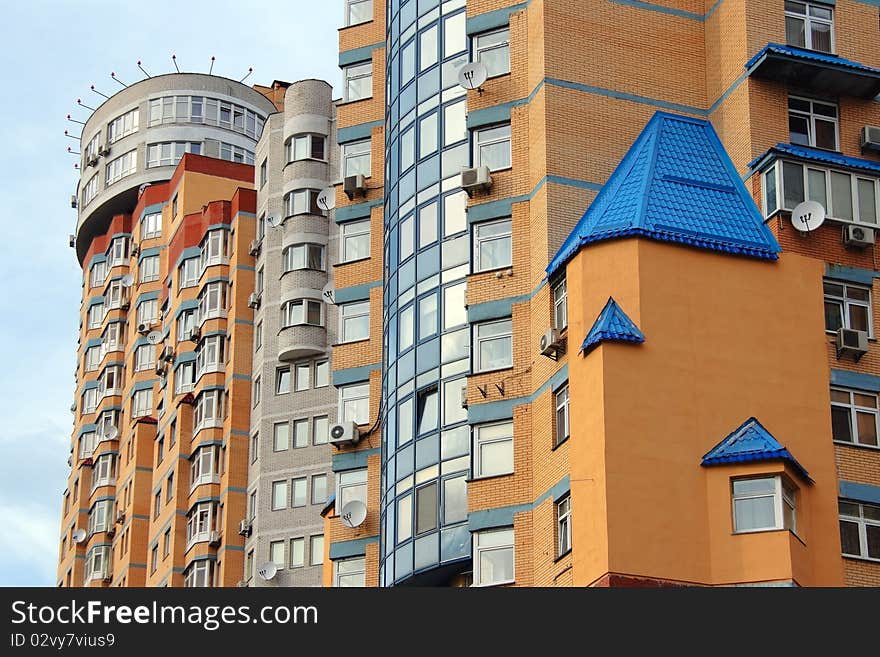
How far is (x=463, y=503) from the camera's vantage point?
46.0 m

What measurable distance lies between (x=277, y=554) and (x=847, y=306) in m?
30.4

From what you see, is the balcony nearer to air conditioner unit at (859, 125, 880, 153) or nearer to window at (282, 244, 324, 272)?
air conditioner unit at (859, 125, 880, 153)

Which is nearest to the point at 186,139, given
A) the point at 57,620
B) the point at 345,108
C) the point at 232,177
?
the point at 232,177

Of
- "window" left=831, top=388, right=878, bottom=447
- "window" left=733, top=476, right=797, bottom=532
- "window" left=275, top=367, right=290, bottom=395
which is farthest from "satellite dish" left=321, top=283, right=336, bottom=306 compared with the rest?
"window" left=733, top=476, right=797, bottom=532

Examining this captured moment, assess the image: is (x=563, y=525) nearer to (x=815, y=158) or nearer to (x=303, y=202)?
(x=815, y=158)

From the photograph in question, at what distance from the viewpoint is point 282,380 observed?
238 ft

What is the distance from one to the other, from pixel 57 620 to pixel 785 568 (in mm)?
15903

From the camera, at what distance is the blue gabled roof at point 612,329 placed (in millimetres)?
42000

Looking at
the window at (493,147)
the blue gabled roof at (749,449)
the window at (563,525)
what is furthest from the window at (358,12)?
the blue gabled roof at (749,449)

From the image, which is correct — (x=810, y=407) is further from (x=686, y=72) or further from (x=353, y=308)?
(x=353, y=308)

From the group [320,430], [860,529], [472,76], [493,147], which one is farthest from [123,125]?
[860,529]

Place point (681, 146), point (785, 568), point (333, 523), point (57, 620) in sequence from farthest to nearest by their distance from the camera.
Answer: point (333, 523) < point (681, 146) < point (785, 568) < point (57, 620)

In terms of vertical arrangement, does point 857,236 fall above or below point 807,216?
below

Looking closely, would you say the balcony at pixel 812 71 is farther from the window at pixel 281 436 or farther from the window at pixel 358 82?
the window at pixel 281 436
